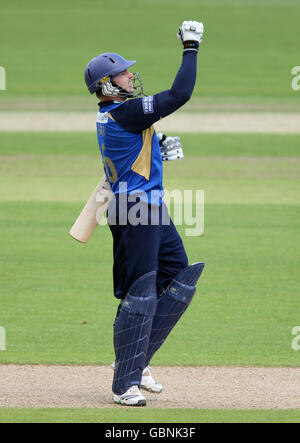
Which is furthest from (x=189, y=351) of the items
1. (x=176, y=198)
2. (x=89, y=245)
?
(x=176, y=198)

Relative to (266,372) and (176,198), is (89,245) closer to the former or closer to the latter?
(176,198)

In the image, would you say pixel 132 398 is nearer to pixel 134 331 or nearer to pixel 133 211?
pixel 134 331

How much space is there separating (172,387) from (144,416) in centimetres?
107

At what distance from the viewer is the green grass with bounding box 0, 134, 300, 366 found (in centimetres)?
809

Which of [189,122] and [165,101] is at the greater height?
[189,122]

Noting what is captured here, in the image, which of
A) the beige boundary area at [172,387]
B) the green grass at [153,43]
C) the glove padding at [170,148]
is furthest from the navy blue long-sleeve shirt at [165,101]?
the green grass at [153,43]

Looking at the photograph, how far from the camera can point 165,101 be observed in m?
6.00

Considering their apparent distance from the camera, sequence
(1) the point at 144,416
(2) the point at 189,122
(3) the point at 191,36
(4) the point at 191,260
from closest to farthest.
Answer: (1) the point at 144,416
(3) the point at 191,36
(4) the point at 191,260
(2) the point at 189,122

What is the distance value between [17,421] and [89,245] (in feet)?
23.0

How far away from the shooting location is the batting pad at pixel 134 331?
6.24m

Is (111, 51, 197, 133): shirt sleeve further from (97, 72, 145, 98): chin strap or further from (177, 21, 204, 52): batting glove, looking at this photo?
(97, 72, 145, 98): chin strap

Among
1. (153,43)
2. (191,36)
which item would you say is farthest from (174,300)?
(153,43)

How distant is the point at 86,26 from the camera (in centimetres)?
5091
